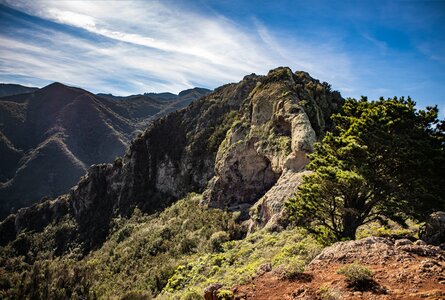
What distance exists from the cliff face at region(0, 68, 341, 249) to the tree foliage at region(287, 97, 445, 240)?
33.5 ft

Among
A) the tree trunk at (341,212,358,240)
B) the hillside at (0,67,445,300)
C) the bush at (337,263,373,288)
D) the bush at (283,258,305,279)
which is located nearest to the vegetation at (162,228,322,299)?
the hillside at (0,67,445,300)

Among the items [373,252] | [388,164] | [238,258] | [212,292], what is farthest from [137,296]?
[388,164]

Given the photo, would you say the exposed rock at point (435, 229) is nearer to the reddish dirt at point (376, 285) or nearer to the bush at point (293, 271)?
the reddish dirt at point (376, 285)

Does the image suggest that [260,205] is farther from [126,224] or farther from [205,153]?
[126,224]

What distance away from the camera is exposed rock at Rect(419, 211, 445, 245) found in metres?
11.3

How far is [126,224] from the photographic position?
180 ft

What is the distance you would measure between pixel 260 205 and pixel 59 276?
3413 cm

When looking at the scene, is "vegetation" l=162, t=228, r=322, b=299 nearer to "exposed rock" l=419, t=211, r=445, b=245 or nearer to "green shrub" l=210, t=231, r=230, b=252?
"green shrub" l=210, t=231, r=230, b=252

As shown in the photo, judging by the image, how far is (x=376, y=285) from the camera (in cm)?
846

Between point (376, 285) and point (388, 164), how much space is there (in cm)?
625

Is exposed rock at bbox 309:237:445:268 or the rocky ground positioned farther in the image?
exposed rock at bbox 309:237:445:268

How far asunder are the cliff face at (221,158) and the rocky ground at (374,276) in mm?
12965

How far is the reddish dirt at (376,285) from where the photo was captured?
787 cm

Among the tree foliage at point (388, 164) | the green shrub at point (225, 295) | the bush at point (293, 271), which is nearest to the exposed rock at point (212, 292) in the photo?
the green shrub at point (225, 295)
